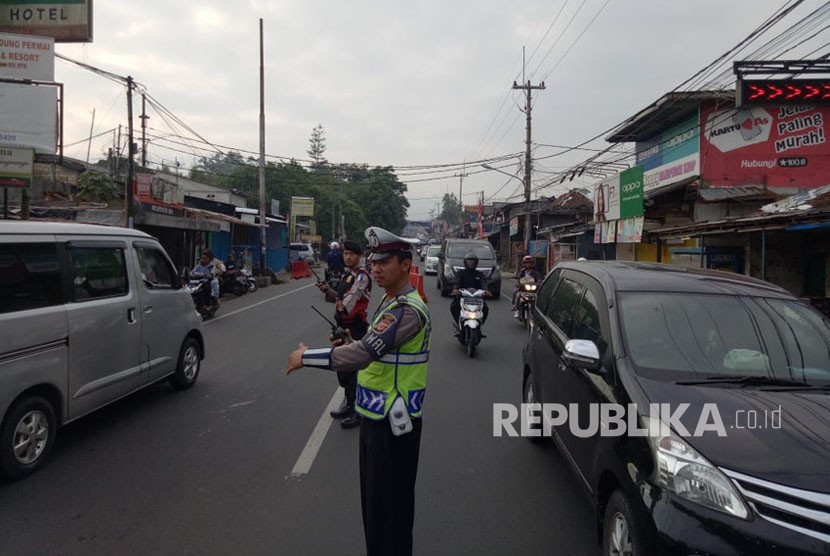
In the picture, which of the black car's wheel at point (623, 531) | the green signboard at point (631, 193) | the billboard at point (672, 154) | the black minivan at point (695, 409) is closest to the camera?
the black minivan at point (695, 409)

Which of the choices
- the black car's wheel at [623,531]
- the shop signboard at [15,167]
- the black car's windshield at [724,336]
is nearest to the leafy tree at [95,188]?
the shop signboard at [15,167]

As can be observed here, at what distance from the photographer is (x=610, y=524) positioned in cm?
283

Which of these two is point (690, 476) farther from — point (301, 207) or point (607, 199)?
point (301, 207)

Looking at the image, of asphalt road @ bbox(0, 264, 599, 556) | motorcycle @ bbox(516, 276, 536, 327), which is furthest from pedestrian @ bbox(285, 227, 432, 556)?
motorcycle @ bbox(516, 276, 536, 327)

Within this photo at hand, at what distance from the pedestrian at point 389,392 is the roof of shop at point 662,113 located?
53.8 feet

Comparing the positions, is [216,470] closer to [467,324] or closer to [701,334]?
[701,334]

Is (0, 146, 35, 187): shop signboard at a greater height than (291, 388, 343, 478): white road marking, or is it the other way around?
(0, 146, 35, 187): shop signboard

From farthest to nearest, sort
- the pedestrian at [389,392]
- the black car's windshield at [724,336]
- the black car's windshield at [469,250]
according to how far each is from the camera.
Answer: the black car's windshield at [469,250], the black car's windshield at [724,336], the pedestrian at [389,392]

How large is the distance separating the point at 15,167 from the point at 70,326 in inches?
340

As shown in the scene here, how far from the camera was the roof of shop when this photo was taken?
54.7 feet

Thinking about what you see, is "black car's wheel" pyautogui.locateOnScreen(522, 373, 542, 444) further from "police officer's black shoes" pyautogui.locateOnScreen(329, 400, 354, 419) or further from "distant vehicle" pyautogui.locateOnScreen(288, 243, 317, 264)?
"distant vehicle" pyautogui.locateOnScreen(288, 243, 317, 264)

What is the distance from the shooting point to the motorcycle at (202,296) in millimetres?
12961

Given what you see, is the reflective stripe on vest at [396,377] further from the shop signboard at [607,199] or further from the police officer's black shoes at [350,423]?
the shop signboard at [607,199]

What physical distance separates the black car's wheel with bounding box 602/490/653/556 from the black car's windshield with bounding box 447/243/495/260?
56.9ft
